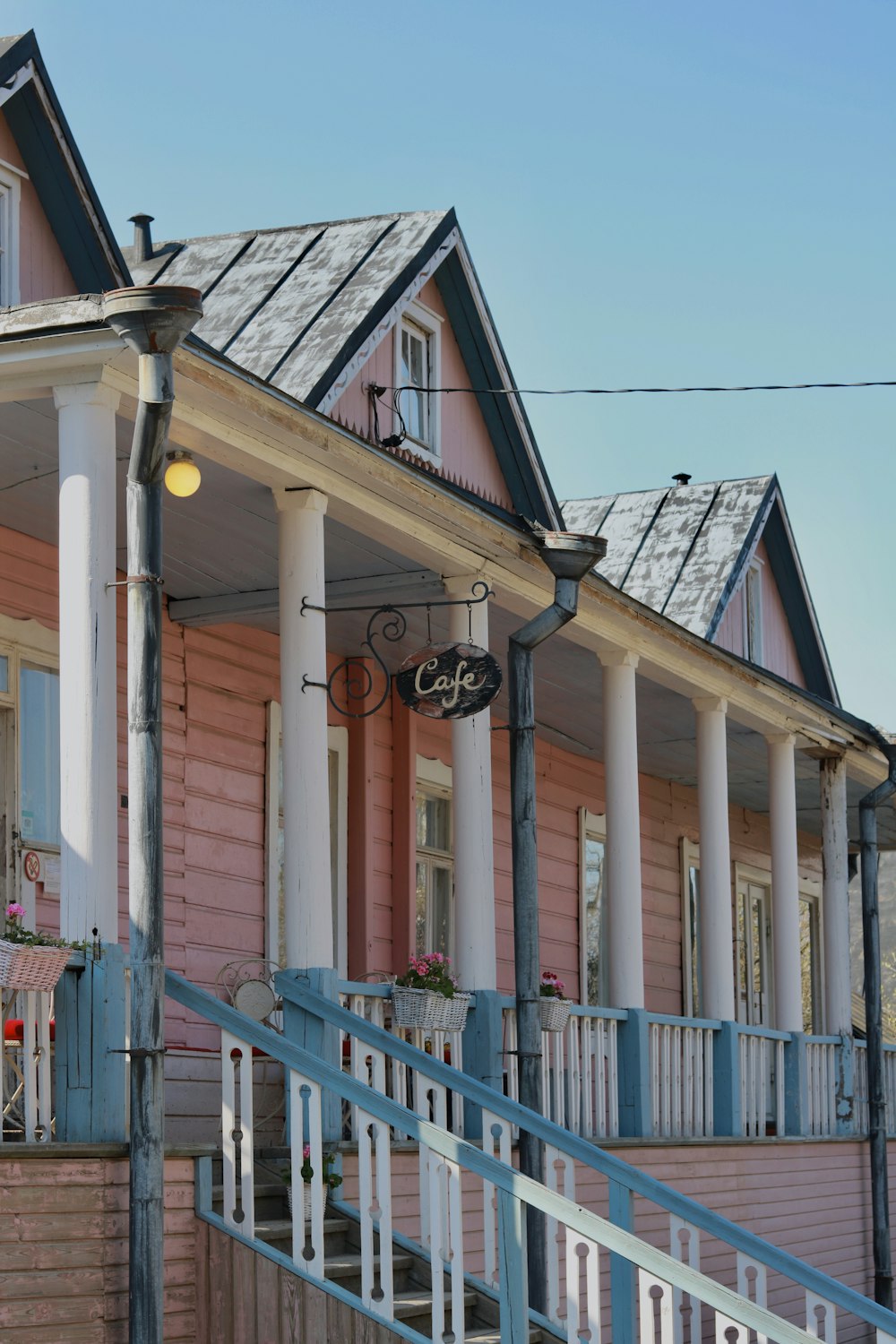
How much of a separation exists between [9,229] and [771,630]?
10.3 meters

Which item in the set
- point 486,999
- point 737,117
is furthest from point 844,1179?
point 737,117

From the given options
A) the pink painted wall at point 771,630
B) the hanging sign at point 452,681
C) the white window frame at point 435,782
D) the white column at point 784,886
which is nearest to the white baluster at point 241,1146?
the hanging sign at point 452,681

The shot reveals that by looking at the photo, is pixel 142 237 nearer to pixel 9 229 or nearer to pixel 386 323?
pixel 386 323

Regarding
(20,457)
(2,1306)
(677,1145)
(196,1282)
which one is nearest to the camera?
(2,1306)

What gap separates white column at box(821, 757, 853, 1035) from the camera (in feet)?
50.7

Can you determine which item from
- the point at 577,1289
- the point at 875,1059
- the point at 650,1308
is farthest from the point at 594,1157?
the point at 875,1059

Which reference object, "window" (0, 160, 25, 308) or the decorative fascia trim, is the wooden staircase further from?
the decorative fascia trim

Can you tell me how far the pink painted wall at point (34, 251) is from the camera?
32.8ft

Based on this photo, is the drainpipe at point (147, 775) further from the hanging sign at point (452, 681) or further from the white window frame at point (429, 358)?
the white window frame at point (429, 358)

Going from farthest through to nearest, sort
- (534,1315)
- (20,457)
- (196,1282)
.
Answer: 1. (20,457)
2. (534,1315)
3. (196,1282)

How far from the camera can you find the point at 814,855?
Result: 2103 cm

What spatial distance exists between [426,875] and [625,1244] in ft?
24.4

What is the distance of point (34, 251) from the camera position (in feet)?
33.2

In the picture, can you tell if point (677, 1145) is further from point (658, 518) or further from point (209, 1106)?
point (658, 518)
